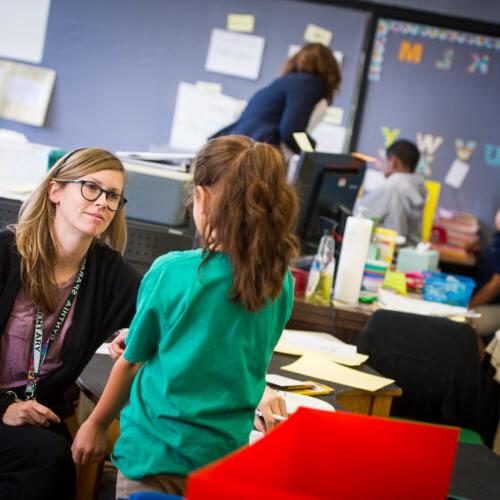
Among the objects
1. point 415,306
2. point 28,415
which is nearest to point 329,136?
point 415,306

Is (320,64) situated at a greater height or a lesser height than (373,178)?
greater

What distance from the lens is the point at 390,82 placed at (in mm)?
6012

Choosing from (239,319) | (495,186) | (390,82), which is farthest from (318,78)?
(239,319)

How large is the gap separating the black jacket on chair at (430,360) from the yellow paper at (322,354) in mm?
423

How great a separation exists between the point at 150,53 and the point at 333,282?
2.81 meters

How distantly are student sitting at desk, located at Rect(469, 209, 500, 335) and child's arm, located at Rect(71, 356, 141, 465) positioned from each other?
3.47 meters

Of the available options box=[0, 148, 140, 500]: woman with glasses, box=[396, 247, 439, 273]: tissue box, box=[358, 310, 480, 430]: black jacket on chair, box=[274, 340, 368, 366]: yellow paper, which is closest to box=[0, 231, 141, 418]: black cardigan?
box=[0, 148, 140, 500]: woman with glasses

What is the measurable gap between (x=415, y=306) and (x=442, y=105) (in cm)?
260

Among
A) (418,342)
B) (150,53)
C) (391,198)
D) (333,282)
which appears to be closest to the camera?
(418,342)

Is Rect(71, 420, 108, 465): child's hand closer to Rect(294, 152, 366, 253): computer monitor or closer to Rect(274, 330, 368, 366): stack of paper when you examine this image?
Rect(274, 330, 368, 366): stack of paper

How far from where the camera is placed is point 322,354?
278 cm

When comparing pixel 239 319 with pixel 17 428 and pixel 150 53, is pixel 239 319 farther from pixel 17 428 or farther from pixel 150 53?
pixel 150 53

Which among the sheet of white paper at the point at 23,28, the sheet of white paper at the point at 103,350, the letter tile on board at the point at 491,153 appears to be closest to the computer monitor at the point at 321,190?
the sheet of white paper at the point at 103,350

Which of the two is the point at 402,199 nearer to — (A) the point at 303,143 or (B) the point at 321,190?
(B) the point at 321,190
